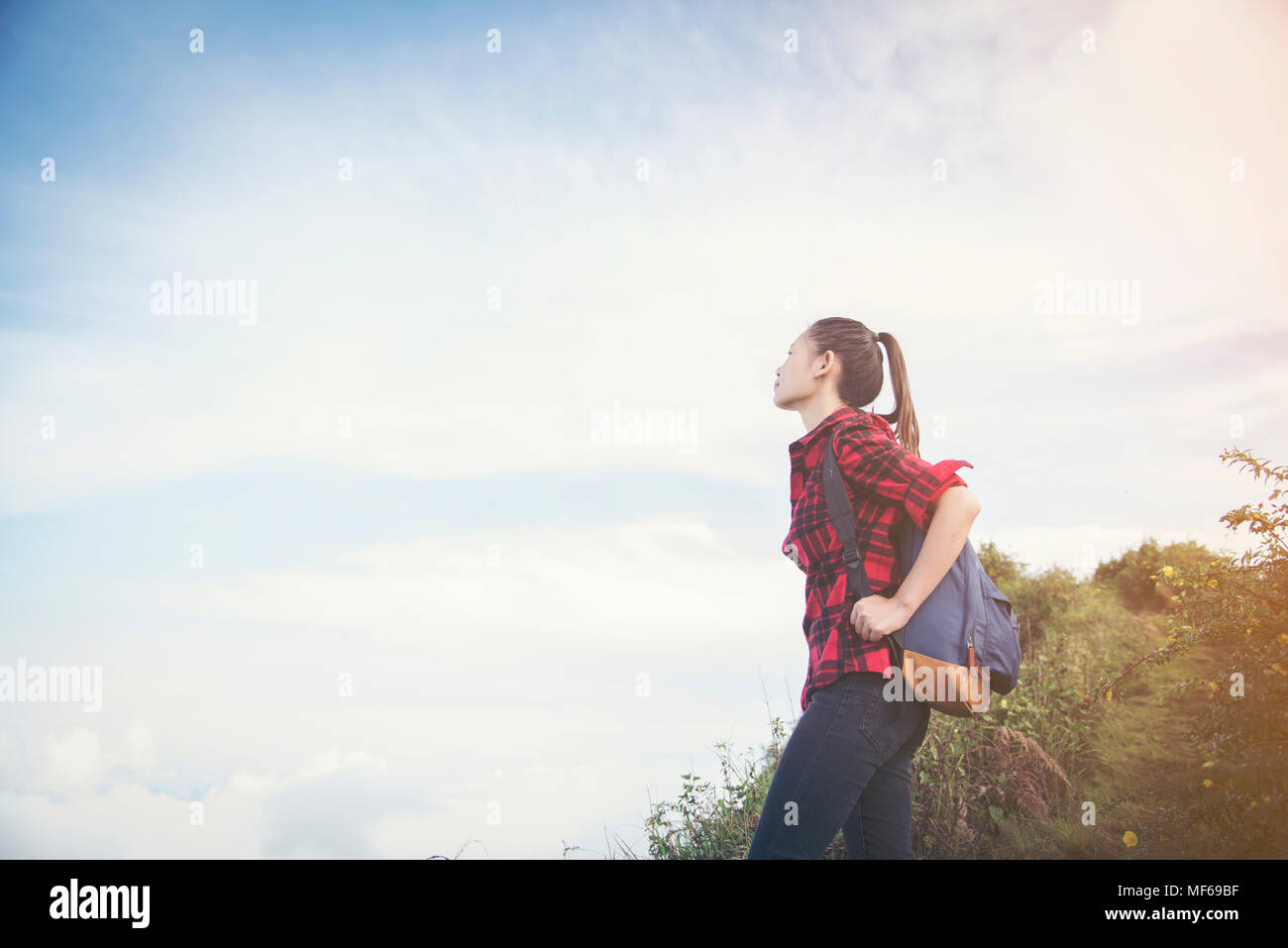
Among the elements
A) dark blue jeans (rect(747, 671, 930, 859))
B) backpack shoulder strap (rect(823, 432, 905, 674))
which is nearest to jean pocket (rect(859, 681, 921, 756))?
dark blue jeans (rect(747, 671, 930, 859))

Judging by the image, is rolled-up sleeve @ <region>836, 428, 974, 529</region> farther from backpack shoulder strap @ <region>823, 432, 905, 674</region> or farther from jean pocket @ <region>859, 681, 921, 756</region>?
jean pocket @ <region>859, 681, 921, 756</region>

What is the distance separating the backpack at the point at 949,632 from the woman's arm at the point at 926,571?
0.06m

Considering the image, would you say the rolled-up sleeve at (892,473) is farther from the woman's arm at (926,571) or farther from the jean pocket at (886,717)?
the jean pocket at (886,717)

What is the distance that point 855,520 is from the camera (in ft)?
8.90

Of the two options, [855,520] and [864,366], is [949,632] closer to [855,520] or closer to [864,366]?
[855,520]

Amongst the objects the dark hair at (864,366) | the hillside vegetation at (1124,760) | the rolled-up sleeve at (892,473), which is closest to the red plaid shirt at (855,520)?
the rolled-up sleeve at (892,473)

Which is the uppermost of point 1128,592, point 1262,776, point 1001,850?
point 1128,592

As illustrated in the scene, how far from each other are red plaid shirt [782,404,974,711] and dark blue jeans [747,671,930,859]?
80 mm

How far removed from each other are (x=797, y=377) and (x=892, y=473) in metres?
0.53

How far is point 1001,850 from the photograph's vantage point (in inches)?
221
